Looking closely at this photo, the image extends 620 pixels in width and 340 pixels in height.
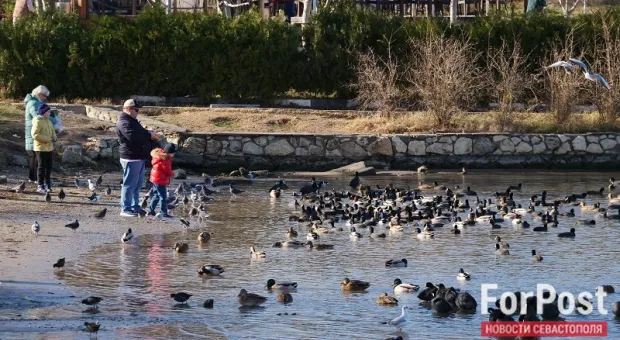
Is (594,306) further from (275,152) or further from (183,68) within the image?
(183,68)

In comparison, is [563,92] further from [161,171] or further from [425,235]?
[161,171]

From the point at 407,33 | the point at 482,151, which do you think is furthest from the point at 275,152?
the point at 407,33

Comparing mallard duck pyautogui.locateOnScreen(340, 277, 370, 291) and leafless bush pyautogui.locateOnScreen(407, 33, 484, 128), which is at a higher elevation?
leafless bush pyautogui.locateOnScreen(407, 33, 484, 128)

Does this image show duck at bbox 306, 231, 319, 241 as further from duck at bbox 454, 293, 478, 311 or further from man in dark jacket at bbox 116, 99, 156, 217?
duck at bbox 454, 293, 478, 311

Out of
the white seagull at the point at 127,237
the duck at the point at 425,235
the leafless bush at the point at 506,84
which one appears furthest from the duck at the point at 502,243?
the leafless bush at the point at 506,84

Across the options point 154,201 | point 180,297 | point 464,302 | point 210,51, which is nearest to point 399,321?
point 464,302

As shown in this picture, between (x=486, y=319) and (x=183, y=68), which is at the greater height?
(x=183, y=68)

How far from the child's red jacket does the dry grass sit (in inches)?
319

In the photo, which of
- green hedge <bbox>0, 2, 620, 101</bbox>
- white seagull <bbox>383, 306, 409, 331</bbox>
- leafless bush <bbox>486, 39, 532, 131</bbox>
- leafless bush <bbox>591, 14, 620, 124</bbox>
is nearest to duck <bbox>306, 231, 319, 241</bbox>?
white seagull <bbox>383, 306, 409, 331</bbox>

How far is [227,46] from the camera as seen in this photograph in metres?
28.9

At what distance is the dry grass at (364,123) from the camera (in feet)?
83.7

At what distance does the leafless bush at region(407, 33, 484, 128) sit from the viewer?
25344mm

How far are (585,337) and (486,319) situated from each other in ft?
3.28

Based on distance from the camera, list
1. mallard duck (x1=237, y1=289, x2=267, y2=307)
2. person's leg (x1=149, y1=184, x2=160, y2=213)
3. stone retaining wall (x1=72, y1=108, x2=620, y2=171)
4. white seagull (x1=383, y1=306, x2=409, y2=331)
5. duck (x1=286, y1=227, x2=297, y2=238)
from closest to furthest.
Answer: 1. white seagull (x1=383, y1=306, x2=409, y2=331)
2. mallard duck (x1=237, y1=289, x2=267, y2=307)
3. duck (x1=286, y1=227, x2=297, y2=238)
4. person's leg (x1=149, y1=184, x2=160, y2=213)
5. stone retaining wall (x1=72, y1=108, x2=620, y2=171)
